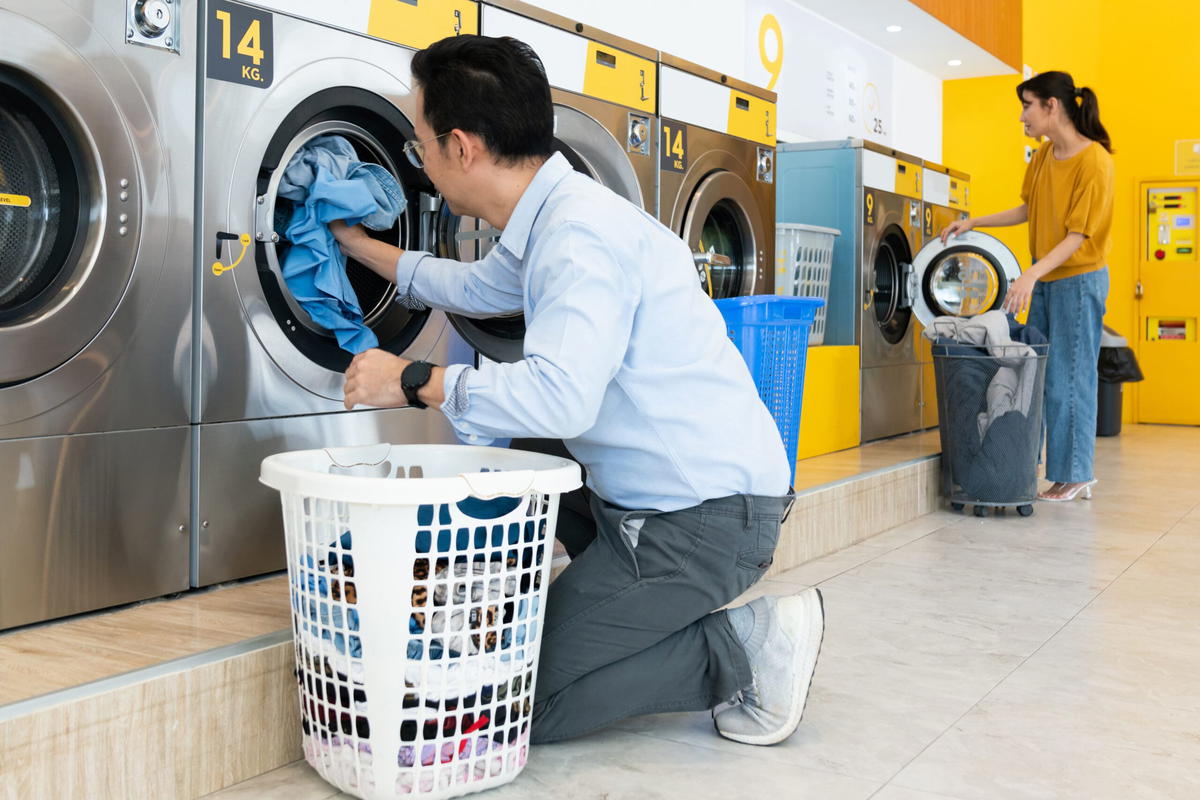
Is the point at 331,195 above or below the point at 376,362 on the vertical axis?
above

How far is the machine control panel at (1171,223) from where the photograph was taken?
23.5 feet

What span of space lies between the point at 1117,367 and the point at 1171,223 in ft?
4.65

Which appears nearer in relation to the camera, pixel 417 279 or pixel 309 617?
pixel 309 617

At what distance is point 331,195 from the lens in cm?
210

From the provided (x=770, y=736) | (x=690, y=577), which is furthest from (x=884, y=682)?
(x=690, y=577)

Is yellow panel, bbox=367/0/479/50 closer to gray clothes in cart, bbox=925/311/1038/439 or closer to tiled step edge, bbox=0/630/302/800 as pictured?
tiled step edge, bbox=0/630/302/800

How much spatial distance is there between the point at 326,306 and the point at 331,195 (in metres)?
0.21

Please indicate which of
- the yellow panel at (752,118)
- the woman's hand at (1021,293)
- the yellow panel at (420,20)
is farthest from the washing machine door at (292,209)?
the woman's hand at (1021,293)

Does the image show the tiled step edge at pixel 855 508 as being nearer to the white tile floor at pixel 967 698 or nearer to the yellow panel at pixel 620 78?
the white tile floor at pixel 967 698

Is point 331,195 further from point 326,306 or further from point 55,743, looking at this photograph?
point 55,743

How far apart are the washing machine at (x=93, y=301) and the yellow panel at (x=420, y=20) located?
0.46m

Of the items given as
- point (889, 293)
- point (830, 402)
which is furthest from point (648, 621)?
point (889, 293)

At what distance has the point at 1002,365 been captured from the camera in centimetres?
381

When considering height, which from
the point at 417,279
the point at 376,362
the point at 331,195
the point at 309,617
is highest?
the point at 331,195
